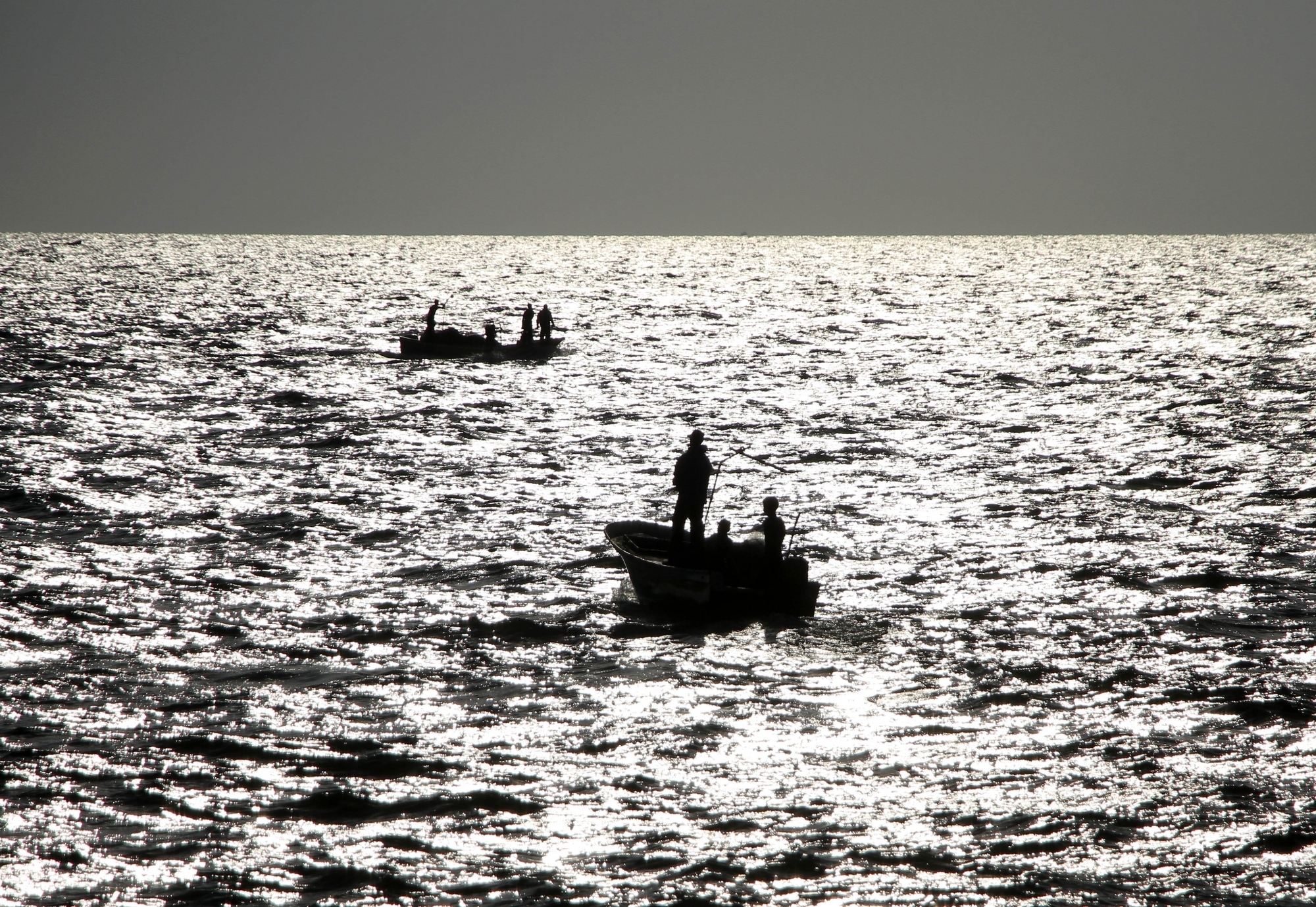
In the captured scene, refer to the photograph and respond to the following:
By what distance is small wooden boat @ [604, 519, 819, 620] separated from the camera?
57.1 ft

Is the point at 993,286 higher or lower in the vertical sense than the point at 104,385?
higher

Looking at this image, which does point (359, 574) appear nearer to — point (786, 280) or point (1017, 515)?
point (1017, 515)

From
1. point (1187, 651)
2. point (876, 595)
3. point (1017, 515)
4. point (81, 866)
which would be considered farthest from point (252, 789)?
point (1017, 515)

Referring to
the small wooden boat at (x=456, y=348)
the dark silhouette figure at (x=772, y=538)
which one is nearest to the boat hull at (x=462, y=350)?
the small wooden boat at (x=456, y=348)

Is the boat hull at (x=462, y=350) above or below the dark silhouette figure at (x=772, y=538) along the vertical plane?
above

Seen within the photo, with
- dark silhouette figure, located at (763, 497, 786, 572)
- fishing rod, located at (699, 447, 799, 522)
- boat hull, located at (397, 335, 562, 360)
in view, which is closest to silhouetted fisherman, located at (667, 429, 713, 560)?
fishing rod, located at (699, 447, 799, 522)

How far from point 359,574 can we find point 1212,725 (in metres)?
12.9

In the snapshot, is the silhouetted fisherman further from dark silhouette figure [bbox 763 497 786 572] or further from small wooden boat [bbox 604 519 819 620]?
dark silhouette figure [bbox 763 497 786 572]

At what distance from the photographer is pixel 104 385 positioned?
1638 inches

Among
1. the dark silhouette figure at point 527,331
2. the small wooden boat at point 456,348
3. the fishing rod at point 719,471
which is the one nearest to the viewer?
the fishing rod at point 719,471

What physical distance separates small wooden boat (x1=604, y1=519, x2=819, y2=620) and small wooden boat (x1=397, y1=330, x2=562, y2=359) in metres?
37.0

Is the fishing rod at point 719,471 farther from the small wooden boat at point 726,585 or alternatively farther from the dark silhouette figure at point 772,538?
the dark silhouette figure at point 772,538

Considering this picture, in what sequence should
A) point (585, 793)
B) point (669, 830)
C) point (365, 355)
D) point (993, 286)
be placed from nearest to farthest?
point (669, 830)
point (585, 793)
point (365, 355)
point (993, 286)

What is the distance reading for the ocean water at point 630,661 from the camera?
34.4 feet
